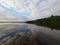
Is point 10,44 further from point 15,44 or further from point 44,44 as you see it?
point 44,44

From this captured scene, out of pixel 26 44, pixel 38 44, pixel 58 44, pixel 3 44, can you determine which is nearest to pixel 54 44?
pixel 58 44

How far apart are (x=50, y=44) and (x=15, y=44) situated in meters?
4.20

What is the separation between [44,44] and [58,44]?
5.53 ft

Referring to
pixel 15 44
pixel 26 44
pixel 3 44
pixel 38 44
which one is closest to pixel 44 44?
pixel 38 44

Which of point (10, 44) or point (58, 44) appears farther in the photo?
point (58, 44)

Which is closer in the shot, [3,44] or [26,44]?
[3,44]

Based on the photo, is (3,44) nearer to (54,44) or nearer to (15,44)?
(15,44)

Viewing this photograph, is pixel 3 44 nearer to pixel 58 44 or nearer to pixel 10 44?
pixel 10 44

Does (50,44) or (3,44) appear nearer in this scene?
(3,44)

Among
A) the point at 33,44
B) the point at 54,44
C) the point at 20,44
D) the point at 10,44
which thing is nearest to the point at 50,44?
the point at 54,44

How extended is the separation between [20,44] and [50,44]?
3.63 meters

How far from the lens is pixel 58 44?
755 inches

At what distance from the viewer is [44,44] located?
1909 centimetres

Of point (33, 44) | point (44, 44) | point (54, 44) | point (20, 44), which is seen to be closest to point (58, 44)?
point (54, 44)
